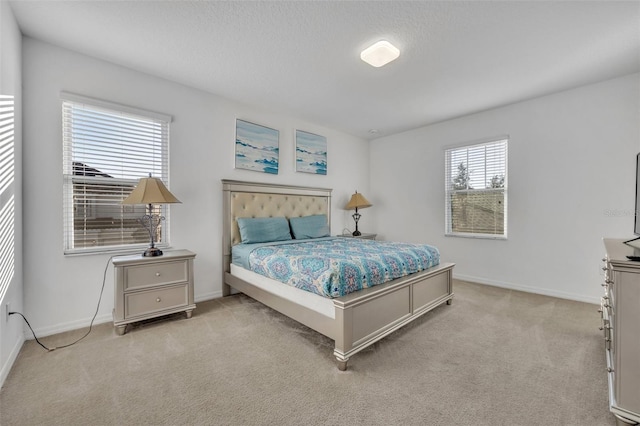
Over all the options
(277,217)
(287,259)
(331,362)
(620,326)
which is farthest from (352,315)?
(277,217)

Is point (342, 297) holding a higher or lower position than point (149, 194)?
lower

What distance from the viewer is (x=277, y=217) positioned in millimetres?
3789

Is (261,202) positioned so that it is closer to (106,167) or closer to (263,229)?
(263,229)

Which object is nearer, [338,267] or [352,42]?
[338,267]

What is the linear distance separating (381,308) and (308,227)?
200 centimetres

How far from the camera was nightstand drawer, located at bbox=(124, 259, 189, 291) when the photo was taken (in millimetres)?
2414

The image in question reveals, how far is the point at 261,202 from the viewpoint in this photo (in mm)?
3768

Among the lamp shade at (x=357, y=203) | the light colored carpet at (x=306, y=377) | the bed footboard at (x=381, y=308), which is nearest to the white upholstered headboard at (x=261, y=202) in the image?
the lamp shade at (x=357, y=203)

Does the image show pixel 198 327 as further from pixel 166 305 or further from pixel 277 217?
pixel 277 217

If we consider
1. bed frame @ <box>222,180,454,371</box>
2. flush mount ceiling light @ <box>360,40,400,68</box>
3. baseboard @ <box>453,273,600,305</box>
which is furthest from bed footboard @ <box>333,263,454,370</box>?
flush mount ceiling light @ <box>360,40,400,68</box>

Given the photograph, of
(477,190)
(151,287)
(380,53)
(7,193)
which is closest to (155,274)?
(151,287)

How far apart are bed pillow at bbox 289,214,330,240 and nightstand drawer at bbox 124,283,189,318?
1.60 metres

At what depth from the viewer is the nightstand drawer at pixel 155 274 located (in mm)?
2414

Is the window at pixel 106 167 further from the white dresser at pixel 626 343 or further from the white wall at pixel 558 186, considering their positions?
the white wall at pixel 558 186
